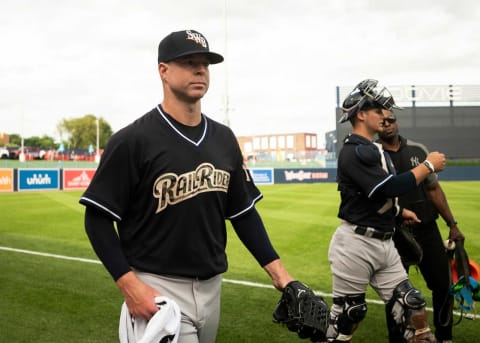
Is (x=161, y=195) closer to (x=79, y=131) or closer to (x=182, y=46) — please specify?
(x=182, y=46)

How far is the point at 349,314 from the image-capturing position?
389 cm

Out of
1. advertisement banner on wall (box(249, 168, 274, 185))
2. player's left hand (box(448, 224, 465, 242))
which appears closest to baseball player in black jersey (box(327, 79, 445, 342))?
player's left hand (box(448, 224, 465, 242))

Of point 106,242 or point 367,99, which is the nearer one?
point 106,242

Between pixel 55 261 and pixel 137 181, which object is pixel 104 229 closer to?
pixel 137 181

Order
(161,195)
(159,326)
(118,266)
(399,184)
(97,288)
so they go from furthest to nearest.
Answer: (97,288) → (399,184) → (161,195) → (118,266) → (159,326)

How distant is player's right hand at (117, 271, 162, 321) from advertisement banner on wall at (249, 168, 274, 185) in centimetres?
3776

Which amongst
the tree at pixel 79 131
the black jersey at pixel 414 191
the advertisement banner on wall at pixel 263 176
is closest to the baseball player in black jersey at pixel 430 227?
the black jersey at pixel 414 191

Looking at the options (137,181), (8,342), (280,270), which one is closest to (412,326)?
(280,270)

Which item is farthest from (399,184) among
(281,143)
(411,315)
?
(281,143)

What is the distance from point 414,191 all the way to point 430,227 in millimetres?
351

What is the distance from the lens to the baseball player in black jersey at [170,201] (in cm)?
232

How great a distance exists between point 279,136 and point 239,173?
421 feet

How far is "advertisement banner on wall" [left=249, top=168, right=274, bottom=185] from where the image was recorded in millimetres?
40188

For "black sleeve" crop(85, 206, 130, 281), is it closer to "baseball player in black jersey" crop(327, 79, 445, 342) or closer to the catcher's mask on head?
"baseball player in black jersey" crop(327, 79, 445, 342)
